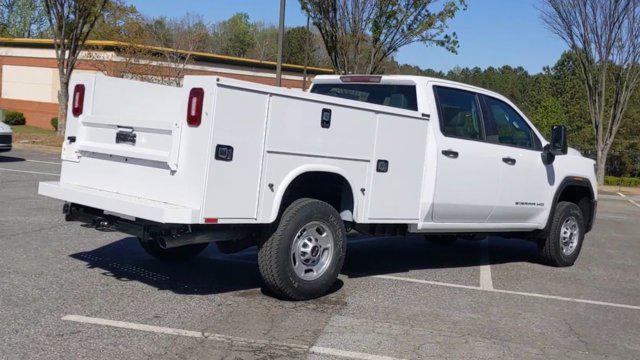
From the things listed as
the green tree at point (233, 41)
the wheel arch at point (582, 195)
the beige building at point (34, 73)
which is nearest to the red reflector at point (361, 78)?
the wheel arch at point (582, 195)

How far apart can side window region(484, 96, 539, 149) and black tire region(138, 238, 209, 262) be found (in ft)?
11.2

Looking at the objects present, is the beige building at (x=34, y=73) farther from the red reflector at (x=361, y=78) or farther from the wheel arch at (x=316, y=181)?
the wheel arch at (x=316, y=181)

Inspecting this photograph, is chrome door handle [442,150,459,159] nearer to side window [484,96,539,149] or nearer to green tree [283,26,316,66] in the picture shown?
side window [484,96,539,149]

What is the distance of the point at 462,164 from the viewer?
763 centimetres

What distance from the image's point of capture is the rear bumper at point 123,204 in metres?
5.42

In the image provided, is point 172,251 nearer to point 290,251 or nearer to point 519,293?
point 290,251

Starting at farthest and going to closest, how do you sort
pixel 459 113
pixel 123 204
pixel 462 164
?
pixel 459 113
pixel 462 164
pixel 123 204

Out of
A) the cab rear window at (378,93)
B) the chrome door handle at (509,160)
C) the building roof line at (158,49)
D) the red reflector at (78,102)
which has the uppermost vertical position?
the building roof line at (158,49)

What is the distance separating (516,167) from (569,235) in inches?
63.4

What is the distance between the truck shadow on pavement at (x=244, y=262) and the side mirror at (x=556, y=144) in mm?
1577

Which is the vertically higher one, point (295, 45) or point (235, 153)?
point (295, 45)

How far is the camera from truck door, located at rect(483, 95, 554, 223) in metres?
8.23

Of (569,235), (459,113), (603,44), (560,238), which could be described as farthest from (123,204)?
(603,44)

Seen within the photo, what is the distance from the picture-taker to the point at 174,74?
1252 inches
